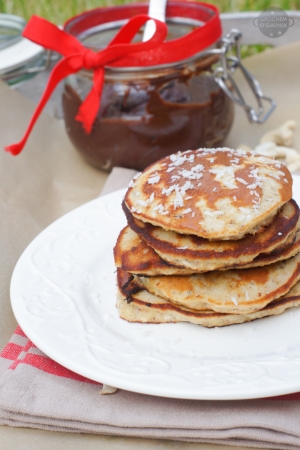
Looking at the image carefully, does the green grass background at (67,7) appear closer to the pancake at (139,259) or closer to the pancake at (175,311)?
the pancake at (139,259)

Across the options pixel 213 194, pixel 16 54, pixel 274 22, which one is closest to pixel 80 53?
pixel 16 54

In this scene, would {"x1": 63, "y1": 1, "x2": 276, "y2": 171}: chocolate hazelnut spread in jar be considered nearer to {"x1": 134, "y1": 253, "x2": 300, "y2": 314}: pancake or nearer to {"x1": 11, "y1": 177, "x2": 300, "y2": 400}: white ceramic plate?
{"x1": 11, "y1": 177, "x2": 300, "y2": 400}: white ceramic plate

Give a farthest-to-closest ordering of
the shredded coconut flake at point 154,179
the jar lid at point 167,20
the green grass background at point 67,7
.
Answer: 1. the green grass background at point 67,7
2. the jar lid at point 167,20
3. the shredded coconut flake at point 154,179

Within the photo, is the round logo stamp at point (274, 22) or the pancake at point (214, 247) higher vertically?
the round logo stamp at point (274, 22)

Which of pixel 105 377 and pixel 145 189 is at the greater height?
pixel 145 189

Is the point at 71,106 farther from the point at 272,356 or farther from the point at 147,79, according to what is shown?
the point at 272,356

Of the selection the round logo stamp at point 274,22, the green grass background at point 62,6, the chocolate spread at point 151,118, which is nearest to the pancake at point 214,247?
the chocolate spread at point 151,118

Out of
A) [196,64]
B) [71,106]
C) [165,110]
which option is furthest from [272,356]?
[71,106]
